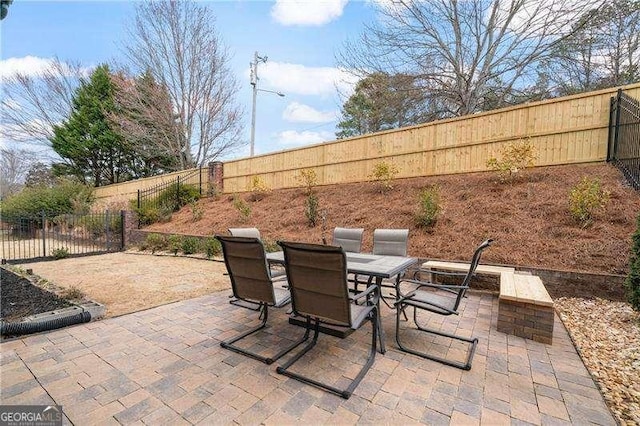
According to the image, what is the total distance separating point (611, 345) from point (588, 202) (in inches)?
115

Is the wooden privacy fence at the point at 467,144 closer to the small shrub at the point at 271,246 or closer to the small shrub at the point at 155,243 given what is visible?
the small shrub at the point at 271,246

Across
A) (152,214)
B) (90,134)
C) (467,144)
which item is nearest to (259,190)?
(152,214)

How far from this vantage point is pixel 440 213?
6098 millimetres

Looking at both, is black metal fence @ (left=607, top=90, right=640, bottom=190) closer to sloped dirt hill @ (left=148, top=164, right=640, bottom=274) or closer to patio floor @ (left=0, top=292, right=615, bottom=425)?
sloped dirt hill @ (left=148, top=164, right=640, bottom=274)

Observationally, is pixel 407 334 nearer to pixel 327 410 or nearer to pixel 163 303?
pixel 327 410

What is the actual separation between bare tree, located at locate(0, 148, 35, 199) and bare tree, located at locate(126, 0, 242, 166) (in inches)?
503

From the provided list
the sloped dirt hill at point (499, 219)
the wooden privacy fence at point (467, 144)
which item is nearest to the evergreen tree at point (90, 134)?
the wooden privacy fence at point (467, 144)

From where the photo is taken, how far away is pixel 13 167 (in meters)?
21.8

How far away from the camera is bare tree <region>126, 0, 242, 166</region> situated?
564 inches

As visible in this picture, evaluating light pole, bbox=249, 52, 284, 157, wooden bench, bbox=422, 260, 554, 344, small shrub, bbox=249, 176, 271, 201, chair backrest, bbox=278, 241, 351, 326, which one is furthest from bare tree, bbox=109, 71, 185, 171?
wooden bench, bbox=422, 260, 554, 344

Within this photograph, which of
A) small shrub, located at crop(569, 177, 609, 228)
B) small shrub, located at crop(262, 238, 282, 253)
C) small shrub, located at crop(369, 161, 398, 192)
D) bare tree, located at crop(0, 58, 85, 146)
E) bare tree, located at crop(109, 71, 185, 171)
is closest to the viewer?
small shrub, located at crop(569, 177, 609, 228)

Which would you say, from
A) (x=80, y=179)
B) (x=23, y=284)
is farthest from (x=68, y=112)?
(x=23, y=284)

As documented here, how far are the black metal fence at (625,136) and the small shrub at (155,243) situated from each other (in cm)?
1108

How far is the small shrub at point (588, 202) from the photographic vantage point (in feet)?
15.4
